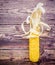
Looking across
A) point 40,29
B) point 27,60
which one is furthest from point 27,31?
point 27,60

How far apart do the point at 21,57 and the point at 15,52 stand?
0.17ft

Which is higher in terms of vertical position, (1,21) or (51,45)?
(1,21)

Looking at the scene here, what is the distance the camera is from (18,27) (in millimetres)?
958

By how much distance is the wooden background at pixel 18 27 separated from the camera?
37.5 inches

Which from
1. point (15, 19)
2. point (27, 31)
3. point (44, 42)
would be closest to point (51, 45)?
point (44, 42)

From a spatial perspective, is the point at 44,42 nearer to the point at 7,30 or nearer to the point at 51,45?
the point at 51,45

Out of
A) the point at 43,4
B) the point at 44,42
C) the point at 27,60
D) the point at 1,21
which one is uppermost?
the point at 43,4

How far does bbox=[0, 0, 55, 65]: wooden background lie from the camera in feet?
3.13

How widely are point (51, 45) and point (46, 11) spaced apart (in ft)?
0.73

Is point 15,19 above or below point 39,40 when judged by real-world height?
above

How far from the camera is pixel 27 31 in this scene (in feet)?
3.12

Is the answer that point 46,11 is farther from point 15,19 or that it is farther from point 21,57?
point 21,57

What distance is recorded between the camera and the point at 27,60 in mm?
961

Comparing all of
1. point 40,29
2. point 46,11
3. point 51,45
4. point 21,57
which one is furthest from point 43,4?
point 21,57
